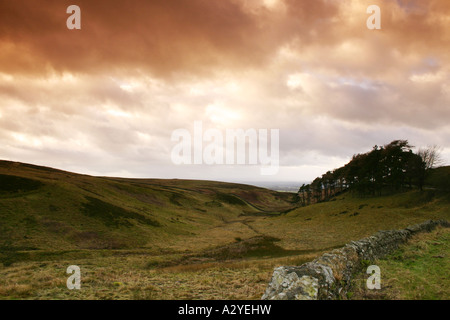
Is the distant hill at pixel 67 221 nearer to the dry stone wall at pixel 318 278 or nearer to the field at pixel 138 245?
the field at pixel 138 245

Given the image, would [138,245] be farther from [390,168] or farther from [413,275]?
[390,168]

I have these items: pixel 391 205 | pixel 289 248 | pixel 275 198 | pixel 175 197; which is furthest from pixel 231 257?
pixel 275 198

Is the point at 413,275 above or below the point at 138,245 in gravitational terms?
above

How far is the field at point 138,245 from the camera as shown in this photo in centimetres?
1441

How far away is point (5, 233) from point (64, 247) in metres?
9.41

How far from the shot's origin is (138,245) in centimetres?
3850

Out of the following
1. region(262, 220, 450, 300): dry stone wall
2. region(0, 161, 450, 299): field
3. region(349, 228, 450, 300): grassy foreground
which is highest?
region(262, 220, 450, 300): dry stone wall

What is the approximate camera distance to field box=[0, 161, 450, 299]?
1441 centimetres

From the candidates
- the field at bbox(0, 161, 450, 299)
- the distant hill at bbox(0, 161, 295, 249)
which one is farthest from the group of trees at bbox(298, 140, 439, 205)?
the distant hill at bbox(0, 161, 295, 249)

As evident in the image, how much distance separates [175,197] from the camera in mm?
96562

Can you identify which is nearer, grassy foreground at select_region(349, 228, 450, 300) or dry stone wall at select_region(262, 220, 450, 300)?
dry stone wall at select_region(262, 220, 450, 300)

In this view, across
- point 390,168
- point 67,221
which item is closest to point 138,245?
point 67,221

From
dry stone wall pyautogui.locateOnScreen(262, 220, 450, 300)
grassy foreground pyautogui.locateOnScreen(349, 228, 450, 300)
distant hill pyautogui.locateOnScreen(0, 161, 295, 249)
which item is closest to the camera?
dry stone wall pyautogui.locateOnScreen(262, 220, 450, 300)

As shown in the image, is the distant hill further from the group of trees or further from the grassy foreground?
the group of trees
